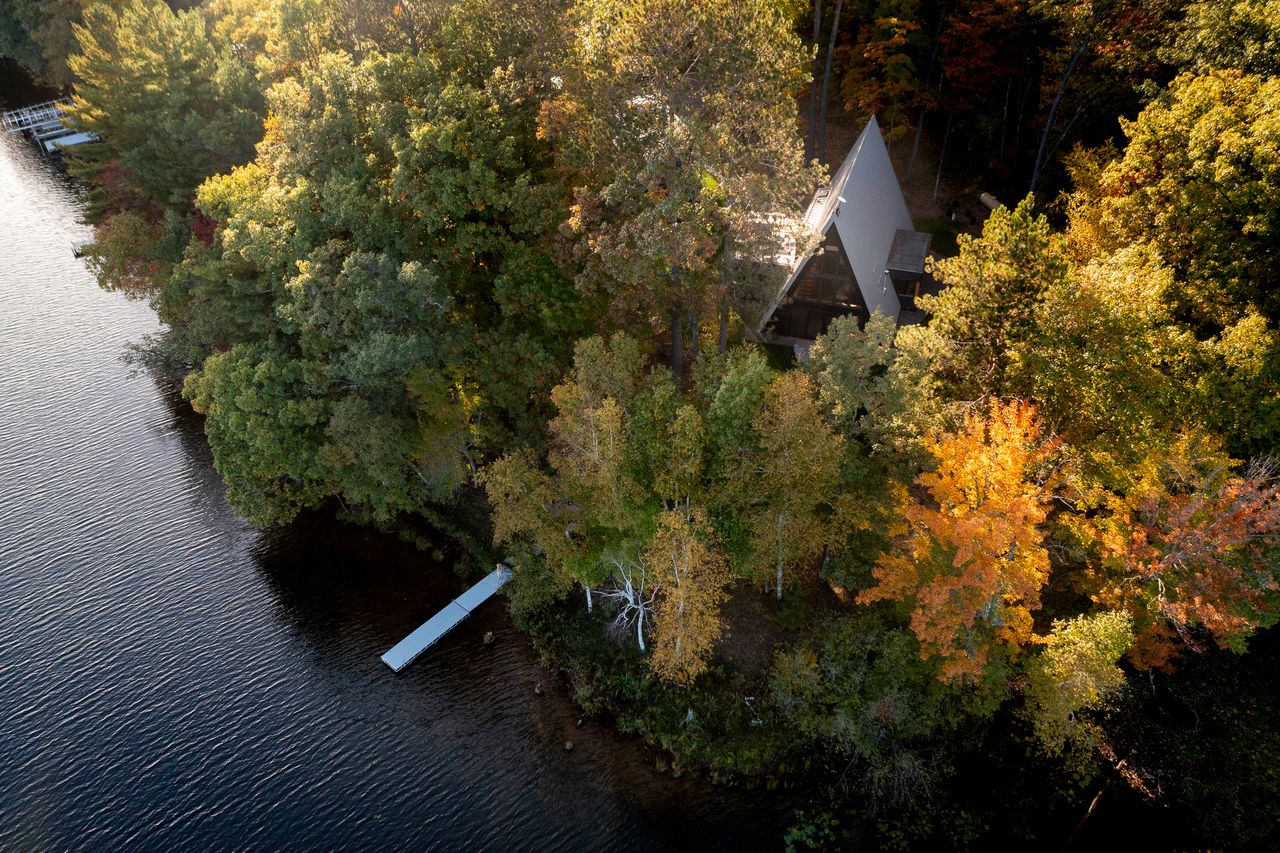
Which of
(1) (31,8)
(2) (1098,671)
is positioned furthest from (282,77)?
(1) (31,8)

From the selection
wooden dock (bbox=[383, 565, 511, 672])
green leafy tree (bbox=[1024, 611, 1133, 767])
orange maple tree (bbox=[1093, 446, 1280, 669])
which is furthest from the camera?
wooden dock (bbox=[383, 565, 511, 672])

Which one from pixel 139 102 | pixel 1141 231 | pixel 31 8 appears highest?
pixel 31 8

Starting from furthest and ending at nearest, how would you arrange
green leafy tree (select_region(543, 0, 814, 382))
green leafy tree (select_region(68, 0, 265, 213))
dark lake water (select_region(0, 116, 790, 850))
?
green leafy tree (select_region(68, 0, 265, 213))
dark lake water (select_region(0, 116, 790, 850))
green leafy tree (select_region(543, 0, 814, 382))

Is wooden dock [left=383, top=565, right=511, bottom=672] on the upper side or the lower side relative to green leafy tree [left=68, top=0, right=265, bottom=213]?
lower

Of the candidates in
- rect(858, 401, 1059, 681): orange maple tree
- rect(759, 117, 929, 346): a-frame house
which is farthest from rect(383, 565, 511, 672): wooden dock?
rect(759, 117, 929, 346): a-frame house

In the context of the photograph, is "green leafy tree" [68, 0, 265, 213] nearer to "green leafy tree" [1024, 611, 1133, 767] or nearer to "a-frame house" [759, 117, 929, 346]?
"a-frame house" [759, 117, 929, 346]

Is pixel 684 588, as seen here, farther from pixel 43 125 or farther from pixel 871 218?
pixel 43 125

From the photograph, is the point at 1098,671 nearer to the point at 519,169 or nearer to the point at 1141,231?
the point at 1141,231

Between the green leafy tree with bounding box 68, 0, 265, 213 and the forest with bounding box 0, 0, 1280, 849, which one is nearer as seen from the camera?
the forest with bounding box 0, 0, 1280, 849
